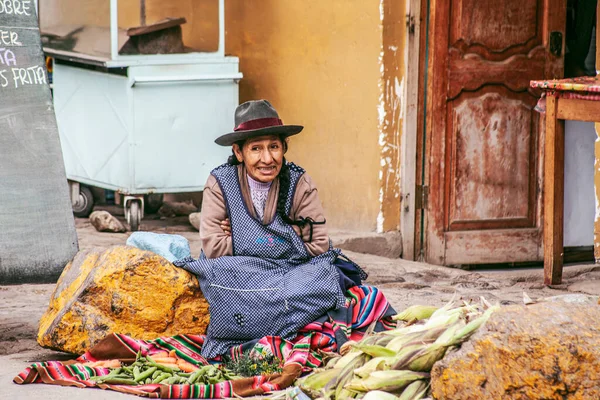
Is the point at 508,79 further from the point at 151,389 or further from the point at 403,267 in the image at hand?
the point at 151,389

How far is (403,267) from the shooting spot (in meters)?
7.09

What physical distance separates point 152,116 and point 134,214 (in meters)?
0.81

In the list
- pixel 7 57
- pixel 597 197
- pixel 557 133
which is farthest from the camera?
pixel 597 197

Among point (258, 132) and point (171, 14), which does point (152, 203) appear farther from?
point (258, 132)

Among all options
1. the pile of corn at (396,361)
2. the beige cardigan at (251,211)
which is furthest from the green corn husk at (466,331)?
the beige cardigan at (251,211)

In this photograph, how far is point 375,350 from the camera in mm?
4047

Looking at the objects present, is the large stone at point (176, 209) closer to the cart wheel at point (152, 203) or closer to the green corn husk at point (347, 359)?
the cart wheel at point (152, 203)

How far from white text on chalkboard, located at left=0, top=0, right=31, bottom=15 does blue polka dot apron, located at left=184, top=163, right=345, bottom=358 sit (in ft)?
6.88

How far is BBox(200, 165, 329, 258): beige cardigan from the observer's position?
4.84 m

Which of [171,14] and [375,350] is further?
[171,14]

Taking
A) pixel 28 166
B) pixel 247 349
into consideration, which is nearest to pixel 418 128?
pixel 28 166

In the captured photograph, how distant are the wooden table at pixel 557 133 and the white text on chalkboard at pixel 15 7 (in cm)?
315

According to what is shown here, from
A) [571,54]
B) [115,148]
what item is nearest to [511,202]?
[571,54]

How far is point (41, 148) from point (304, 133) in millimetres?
2364
